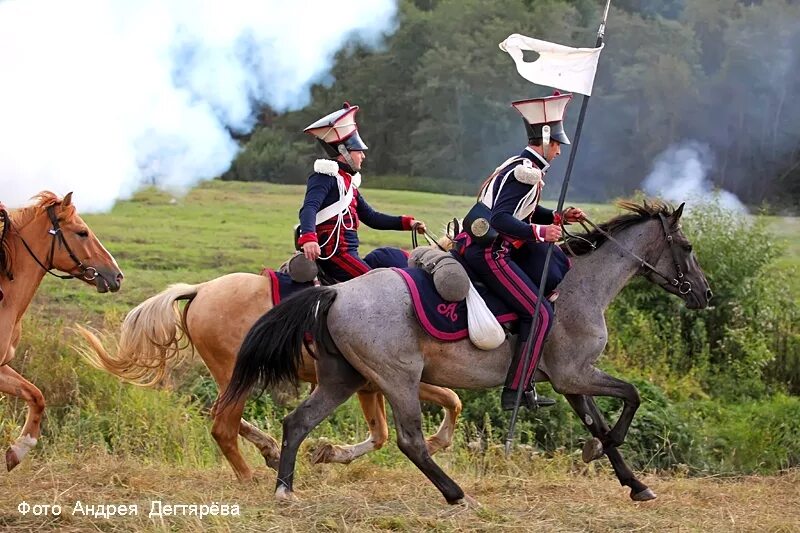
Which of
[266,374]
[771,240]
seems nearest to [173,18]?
[266,374]

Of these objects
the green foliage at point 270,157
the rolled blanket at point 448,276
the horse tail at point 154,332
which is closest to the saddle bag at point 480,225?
the rolled blanket at point 448,276

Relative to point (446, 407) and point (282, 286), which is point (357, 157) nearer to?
point (282, 286)

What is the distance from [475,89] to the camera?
88.5ft

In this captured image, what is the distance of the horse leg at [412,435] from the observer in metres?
7.38

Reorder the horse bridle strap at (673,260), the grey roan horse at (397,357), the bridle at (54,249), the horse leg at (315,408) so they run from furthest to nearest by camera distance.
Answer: the bridle at (54,249)
the horse bridle strap at (673,260)
the horse leg at (315,408)
the grey roan horse at (397,357)

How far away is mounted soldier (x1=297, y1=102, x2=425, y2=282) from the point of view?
8.58 m

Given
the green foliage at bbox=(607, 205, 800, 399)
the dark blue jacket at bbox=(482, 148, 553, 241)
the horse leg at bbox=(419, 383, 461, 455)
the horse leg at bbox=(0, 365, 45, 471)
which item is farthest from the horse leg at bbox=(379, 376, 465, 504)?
the green foliage at bbox=(607, 205, 800, 399)

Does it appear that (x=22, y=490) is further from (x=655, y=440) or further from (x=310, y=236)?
(x=655, y=440)

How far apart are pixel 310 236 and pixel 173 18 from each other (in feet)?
20.7

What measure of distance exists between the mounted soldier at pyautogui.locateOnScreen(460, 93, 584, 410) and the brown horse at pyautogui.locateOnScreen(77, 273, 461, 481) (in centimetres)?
147

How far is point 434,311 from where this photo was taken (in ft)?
24.3

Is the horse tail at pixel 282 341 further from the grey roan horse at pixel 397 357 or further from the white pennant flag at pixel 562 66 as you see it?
the white pennant flag at pixel 562 66

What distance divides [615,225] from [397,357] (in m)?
2.13

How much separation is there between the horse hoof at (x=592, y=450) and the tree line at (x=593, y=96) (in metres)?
12.1
